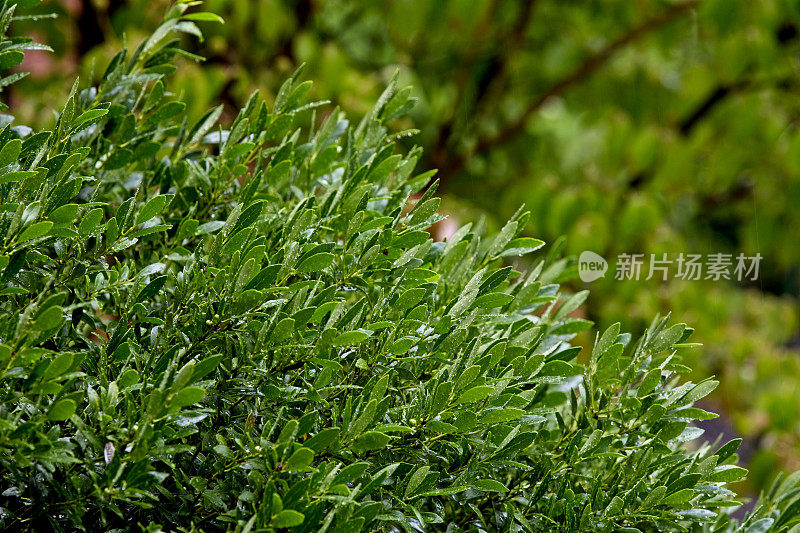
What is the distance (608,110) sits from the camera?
3.04 meters

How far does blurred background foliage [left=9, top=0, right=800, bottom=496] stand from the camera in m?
2.42

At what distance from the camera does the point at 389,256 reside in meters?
0.58

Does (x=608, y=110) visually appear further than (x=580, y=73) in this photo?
Yes

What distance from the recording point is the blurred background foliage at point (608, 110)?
7.95 feet

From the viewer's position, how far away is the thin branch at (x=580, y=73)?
2.72 m

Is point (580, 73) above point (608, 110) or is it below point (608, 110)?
above

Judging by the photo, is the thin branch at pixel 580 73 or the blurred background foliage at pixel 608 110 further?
the thin branch at pixel 580 73

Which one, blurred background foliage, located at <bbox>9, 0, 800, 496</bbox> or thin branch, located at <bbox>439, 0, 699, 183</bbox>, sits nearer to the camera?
blurred background foliage, located at <bbox>9, 0, 800, 496</bbox>

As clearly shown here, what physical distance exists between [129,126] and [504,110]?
2.63m

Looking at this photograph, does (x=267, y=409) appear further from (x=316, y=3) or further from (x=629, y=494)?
(x=316, y=3)

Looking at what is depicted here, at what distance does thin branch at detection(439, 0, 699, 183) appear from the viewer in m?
2.72

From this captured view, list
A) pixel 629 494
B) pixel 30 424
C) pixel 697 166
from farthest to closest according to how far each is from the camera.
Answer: pixel 697 166 < pixel 629 494 < pixel 30 424

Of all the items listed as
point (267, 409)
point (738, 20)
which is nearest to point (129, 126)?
point (267, 409)

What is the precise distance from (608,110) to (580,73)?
28 cm
